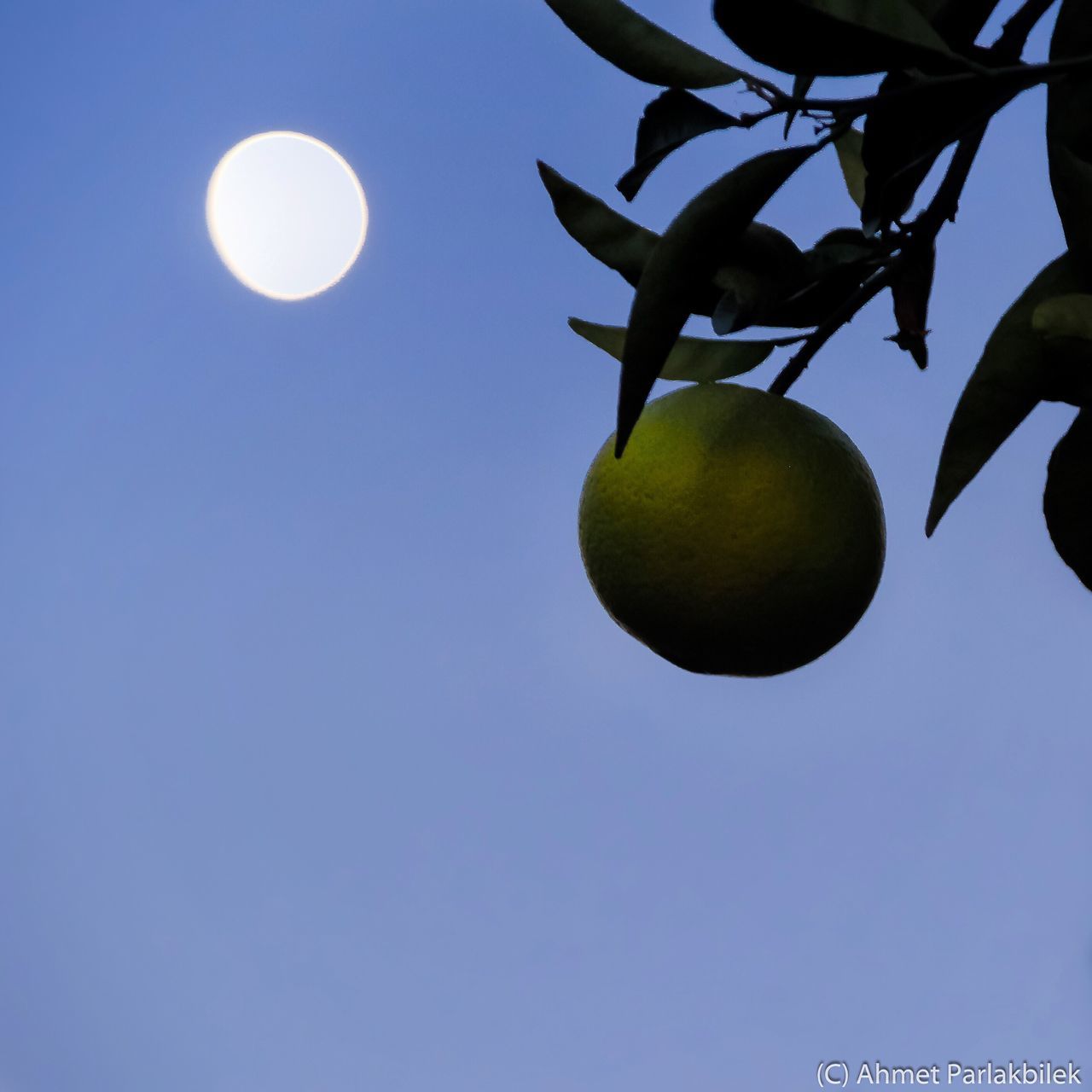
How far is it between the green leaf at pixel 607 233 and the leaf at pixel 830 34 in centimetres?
27

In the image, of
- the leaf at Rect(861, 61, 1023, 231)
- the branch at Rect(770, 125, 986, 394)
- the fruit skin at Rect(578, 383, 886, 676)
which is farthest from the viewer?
the fruit skin at Rect(578, 383, 886, 676)

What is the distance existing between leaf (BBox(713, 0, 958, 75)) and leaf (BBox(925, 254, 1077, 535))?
0.19 meters

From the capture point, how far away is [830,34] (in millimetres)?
831

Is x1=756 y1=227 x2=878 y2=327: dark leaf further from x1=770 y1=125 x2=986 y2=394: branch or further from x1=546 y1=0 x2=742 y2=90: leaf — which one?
x1=546 y1=0 x2=742 y2=90: leaf

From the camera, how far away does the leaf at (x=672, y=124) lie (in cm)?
100

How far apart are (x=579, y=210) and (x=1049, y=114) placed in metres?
0.41

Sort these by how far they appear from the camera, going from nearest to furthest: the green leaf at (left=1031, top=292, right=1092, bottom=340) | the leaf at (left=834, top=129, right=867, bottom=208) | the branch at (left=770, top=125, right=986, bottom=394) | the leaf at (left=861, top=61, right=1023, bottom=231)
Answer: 1. the green leaf at (left=1031, top=292, right=1092, bottom=340)
2. the leaf at (left=861, top=61, right=1023, bottom=231)
3. the branch at (left=770, top=125, right=986, bottom=394)
4. the leaf at (left=834, top=129, right=867, bottom=208)

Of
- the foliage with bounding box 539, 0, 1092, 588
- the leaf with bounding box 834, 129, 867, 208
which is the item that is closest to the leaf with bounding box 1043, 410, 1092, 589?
the foliage with bounding box 539, 0, 1092, 588

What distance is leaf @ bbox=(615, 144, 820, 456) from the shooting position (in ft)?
2.67

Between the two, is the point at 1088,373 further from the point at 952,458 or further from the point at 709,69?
the point at 709,69

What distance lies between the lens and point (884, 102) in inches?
36.4

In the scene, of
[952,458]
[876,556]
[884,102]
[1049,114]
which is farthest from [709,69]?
[876,556]

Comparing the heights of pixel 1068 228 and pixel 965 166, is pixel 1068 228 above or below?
below

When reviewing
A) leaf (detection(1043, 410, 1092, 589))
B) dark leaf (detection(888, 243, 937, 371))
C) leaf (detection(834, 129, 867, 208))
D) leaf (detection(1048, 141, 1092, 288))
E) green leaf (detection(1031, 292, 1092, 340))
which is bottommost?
green leaf (detection(1031, 292, 1092, 340))
